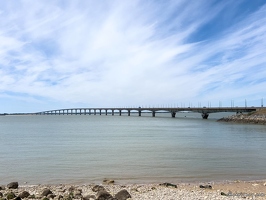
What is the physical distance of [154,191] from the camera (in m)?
14.8

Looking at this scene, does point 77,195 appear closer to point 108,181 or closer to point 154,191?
Result: point 154,191

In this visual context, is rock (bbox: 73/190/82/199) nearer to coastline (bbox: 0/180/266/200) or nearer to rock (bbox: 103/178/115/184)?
coastline (bbox: 0/180/266/200)

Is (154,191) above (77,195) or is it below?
below

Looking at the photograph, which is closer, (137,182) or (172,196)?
(172,196)

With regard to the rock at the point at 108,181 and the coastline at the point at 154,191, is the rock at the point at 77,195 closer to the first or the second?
the coastline at the point at 154,191

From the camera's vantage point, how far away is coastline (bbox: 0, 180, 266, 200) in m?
13.4

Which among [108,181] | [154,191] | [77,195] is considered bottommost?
[108,181]

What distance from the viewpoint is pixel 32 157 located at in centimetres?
2802

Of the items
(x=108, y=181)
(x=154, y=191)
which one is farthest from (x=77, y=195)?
(x=108, y=181)

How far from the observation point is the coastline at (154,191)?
1339 centimetres

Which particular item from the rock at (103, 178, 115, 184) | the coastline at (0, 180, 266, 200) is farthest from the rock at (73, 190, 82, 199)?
the rock at (103, 178, 115, 184)

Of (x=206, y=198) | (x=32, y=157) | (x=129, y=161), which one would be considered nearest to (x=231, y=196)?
(x=206, y=198)

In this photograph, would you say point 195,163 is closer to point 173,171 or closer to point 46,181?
point 173,171

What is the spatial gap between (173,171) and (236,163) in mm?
6379
